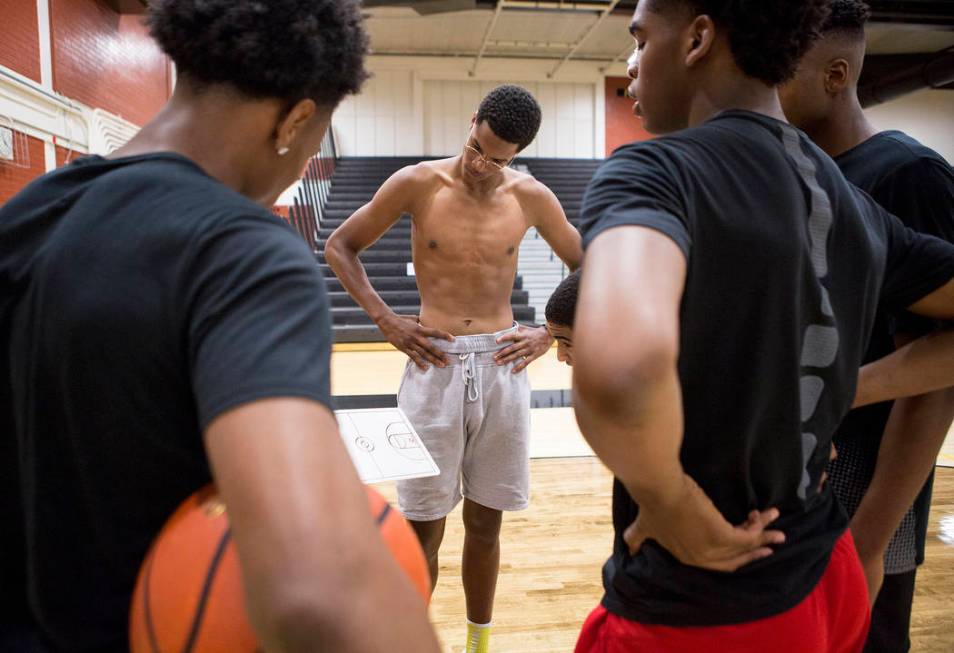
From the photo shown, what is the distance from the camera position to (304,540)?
51 cm

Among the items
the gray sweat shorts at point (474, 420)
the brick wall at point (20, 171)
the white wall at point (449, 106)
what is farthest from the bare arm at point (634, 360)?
the white wall at point (449, 106)

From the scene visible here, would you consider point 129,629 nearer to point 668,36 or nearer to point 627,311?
point 627,311

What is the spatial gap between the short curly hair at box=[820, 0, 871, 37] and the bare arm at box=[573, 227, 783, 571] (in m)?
1.14

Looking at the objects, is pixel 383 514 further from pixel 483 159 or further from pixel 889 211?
pixel 483 159

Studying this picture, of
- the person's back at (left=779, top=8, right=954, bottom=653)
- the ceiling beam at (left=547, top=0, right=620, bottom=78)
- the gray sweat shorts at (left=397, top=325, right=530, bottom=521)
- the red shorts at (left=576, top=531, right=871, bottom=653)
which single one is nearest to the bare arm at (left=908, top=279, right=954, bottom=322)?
the person's back at (left=779, top=8, right=954, bottom=653)

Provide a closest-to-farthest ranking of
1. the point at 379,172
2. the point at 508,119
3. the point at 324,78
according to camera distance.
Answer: the point at 324,78 → the point at 508,119 → the point at 379,172

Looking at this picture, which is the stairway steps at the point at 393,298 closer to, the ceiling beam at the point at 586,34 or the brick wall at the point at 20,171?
the brick wall at the point at 20,171

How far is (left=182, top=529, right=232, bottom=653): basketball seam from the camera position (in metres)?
0.65

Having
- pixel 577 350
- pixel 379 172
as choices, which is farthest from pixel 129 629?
pixel 379 172

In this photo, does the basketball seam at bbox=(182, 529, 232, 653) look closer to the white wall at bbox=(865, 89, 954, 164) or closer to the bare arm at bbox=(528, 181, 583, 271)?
the bare arm at bbox=(528, 181, 583, 271)

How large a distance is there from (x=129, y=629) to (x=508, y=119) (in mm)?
2253

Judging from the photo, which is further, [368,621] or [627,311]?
[627,311]

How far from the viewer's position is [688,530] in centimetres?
88

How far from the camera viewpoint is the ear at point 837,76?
1.55m
